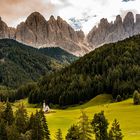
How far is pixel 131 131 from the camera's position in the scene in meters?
106

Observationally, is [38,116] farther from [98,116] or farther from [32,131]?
[98,116]

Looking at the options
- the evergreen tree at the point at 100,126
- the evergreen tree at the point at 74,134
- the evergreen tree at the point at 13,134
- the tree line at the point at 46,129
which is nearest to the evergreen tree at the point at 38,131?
the tree line at the point at 46,129

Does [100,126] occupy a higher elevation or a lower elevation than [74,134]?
higher

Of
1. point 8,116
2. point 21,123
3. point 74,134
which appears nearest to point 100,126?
point 74,134

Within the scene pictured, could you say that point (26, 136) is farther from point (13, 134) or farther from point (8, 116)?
point (8, 116)

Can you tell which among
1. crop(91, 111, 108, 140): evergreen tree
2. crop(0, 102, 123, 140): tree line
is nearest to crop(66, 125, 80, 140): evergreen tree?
crop(0, 102, 123, 140): tree line

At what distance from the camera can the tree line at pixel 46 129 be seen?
75.6 meters

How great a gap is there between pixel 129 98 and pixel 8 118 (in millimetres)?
102845

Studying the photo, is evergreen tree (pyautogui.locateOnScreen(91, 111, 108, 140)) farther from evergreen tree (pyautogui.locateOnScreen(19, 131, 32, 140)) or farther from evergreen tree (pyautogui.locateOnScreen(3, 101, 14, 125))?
evergreen tree (pyautogui.locateOnScreen(3, 101, 14, 125))

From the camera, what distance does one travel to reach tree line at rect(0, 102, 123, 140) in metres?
75.6

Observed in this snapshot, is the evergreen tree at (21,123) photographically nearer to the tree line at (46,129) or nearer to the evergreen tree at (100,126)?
the tree line at (46,129)

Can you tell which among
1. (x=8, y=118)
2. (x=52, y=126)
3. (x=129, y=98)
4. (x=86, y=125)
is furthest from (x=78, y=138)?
(x=129, y=98)

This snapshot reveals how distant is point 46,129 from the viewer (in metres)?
86.2

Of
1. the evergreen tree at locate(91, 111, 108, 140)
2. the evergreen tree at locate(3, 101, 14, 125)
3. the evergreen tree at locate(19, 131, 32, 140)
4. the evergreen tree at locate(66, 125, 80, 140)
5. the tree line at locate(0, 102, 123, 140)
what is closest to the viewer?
the evergreen tree at locate(66, 125, 80, 140)
